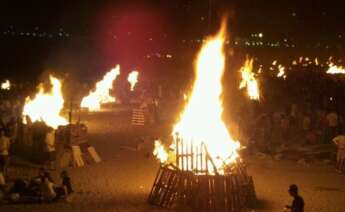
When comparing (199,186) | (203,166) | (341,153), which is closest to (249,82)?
(341,153)

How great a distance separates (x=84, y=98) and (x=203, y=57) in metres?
22.6

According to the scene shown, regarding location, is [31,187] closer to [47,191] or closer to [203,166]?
[47,191]

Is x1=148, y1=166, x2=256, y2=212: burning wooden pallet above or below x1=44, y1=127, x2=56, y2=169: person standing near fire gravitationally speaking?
below

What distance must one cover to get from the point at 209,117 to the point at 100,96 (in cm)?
2541

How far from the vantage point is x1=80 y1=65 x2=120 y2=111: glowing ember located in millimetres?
35156

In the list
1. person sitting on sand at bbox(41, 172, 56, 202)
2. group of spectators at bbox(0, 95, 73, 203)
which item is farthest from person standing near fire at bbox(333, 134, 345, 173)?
person sitting on sand at bbox(41, 172, 56, 202)

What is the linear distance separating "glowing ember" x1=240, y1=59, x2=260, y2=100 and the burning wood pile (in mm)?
12215

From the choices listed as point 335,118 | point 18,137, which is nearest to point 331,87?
point 335,118

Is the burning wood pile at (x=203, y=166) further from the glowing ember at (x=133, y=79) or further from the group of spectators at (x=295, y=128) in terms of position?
the glowing ember at (x=133, y=79)

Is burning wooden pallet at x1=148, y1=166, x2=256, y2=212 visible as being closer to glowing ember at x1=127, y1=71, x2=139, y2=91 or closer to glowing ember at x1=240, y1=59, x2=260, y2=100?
glowing ember at x1=240, y1=59, x2=260, y2=100

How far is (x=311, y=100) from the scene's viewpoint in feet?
85.7

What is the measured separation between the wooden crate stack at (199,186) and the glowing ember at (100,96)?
23.0 metres

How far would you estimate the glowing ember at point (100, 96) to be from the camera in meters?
35.2

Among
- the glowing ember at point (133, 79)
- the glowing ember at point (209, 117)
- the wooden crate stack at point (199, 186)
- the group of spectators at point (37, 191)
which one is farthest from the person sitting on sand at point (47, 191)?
the glowing ember at point (133, 79)
